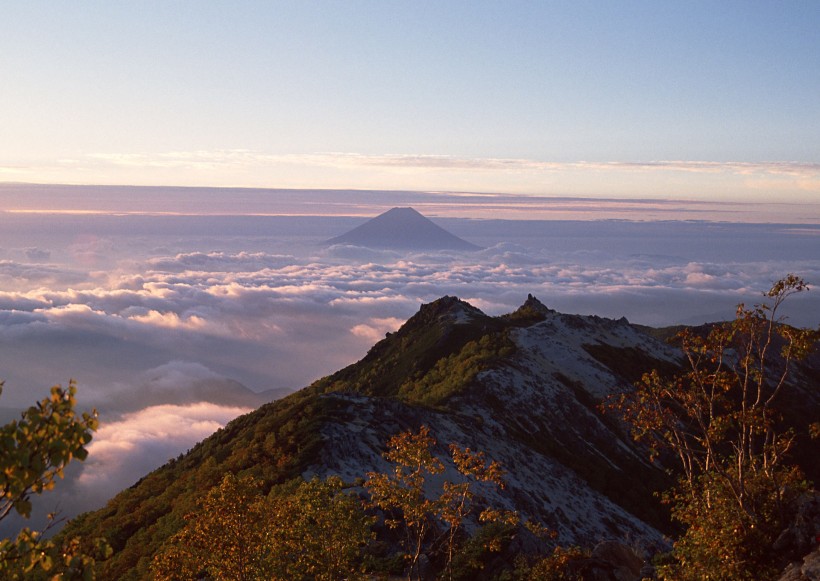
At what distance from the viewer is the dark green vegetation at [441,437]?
36.2 meters

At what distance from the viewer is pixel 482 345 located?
10181 centimetres

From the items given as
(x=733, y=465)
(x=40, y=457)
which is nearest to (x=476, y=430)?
(x=733, y=465)

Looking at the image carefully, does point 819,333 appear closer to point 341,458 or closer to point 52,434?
point 52,434

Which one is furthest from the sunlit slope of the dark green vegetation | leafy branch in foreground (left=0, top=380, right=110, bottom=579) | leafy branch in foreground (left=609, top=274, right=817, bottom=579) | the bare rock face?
leafy branch in foreground (left=0, top=380, right=110, bottom=579)

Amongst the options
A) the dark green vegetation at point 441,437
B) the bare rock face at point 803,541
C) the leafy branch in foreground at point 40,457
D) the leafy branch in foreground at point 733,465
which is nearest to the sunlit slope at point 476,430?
the dark green vegetation at point 441,437

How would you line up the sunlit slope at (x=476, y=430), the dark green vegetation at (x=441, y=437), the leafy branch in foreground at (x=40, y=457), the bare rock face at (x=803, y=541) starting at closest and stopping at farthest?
the leafy branch in foreground at (x=40, y=457), the bare rock face at (x=803, y=541), the dark green vegetation at (x=441, y=437), the sunlit slope at (x=476, y=430)

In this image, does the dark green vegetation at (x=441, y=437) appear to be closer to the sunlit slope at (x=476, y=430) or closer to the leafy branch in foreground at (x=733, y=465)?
the sunlit slope at (x=476, y=430)

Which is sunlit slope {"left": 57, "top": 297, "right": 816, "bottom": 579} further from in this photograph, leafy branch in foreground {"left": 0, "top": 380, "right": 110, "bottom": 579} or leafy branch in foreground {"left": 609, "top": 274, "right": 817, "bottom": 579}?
leafy branch in foreground {"left": 0, "top": 380, "right": 110, "bottom": 579}

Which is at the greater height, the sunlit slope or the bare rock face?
the bare rock face

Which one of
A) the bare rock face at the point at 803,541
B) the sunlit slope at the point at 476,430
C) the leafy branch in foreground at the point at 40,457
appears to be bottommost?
the sunlit slope at the point at 476,430

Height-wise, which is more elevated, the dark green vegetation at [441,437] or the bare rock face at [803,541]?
the bare rock face at [803,541]

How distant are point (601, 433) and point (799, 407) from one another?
67774mm

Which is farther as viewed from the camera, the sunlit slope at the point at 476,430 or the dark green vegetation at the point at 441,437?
the sunlit slope at the point at 476,430

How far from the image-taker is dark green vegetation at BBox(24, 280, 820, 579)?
36.2 m
